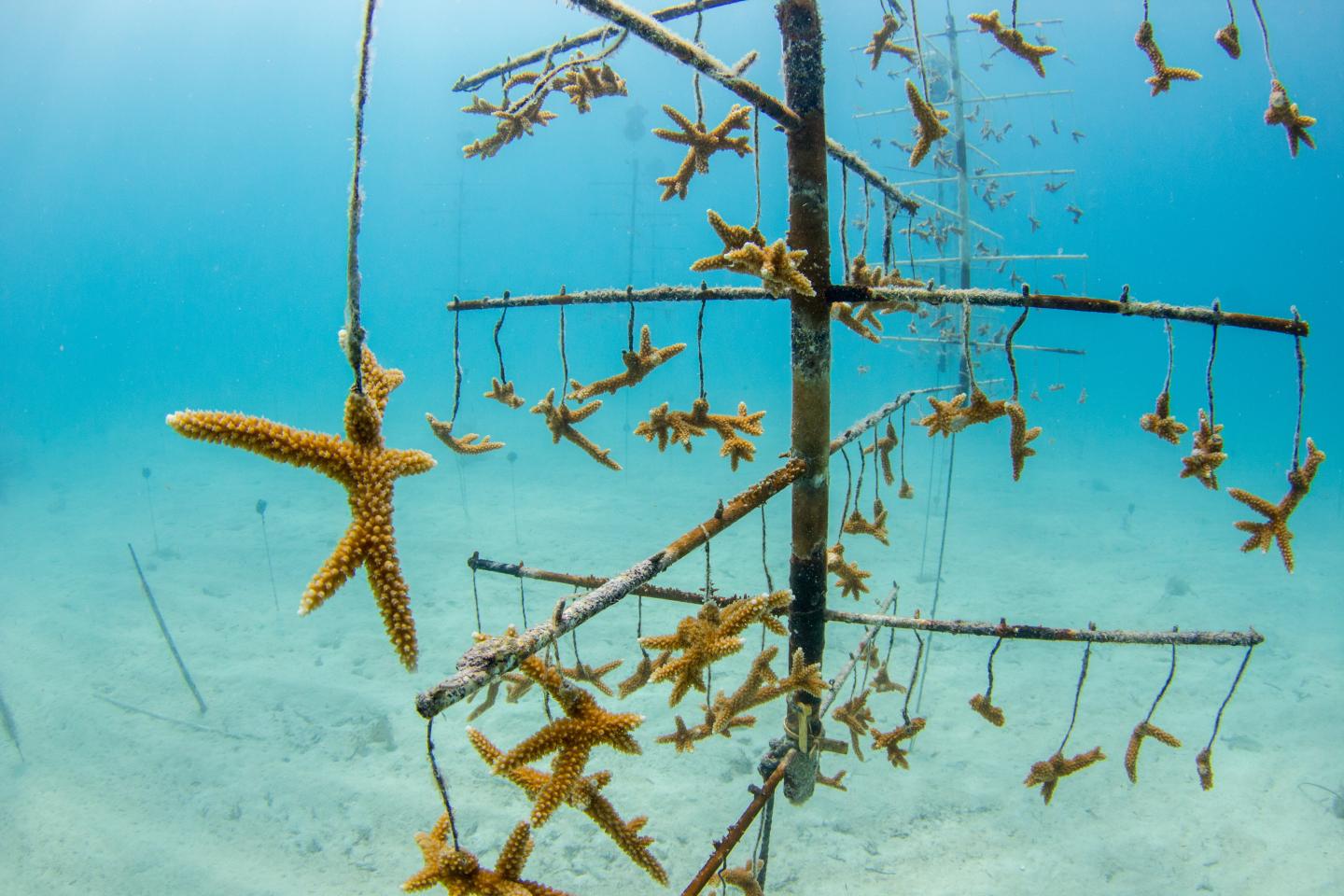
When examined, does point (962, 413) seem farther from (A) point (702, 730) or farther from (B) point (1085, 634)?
(A) point (702, 730)

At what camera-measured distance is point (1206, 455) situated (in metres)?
3.15

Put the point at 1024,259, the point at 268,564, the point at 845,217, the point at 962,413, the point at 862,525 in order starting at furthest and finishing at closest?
the point at 268,564 < the point at 1024,259 < the point at 862,525 < the point at 845,217 < the point at 962,413

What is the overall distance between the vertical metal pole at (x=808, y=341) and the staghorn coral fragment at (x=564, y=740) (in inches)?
81.5

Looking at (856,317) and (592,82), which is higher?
(592,82)

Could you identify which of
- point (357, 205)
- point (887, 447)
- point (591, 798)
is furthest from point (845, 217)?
point (591, 798)

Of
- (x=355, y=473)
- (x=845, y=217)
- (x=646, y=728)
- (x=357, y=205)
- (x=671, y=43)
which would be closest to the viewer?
(x=357, y=205)

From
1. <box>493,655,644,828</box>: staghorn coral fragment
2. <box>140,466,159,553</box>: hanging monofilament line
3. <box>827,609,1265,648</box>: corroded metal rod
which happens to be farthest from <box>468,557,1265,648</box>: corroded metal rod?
<box>140,466,159,553</box>: hanging monofilament line

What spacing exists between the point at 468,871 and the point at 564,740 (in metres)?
0.45

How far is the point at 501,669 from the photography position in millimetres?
1718

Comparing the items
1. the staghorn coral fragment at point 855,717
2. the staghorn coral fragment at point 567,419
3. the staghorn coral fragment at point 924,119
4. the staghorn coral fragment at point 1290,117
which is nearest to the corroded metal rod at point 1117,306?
the staghorn coral fragment at point 924,119

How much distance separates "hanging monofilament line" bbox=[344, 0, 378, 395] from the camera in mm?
1453

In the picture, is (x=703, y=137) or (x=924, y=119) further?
(x=703, y=137)

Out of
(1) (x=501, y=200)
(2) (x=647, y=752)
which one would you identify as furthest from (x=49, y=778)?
(1) (x=501, y=200)

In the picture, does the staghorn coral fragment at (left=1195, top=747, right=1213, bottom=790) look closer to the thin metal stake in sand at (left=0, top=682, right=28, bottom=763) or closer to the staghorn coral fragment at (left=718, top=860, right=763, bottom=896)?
the staghorn coral fragment at (left=718, top=860, right=763, bottom=896)
